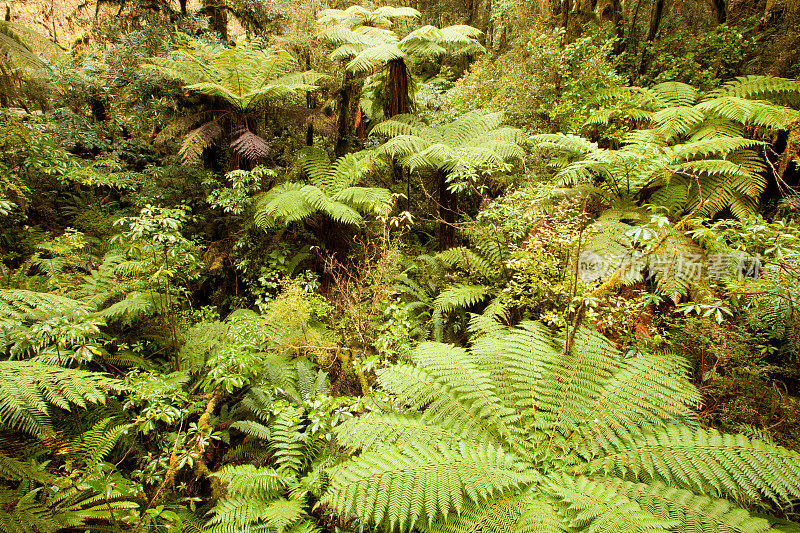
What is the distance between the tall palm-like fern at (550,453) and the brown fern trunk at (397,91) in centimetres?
348

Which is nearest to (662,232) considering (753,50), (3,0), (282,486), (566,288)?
(566,288)

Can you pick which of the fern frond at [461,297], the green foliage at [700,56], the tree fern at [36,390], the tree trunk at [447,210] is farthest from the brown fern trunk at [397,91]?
the tree fern at [36,390]

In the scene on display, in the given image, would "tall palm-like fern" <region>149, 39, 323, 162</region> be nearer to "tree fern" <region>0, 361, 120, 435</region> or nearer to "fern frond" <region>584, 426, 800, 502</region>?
"tree fern" <region>0, 361, 120, 435</region>

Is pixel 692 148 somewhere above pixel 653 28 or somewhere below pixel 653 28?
below

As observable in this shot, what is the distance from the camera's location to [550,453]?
1826mm

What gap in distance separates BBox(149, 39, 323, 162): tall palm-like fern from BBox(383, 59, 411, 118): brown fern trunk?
39.1 inches

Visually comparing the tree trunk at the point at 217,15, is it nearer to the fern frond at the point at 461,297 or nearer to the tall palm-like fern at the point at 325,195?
the tall palm-like fern at the point at 325,195

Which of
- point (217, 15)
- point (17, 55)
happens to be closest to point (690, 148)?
point (17, 55)

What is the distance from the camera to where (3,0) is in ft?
21.4

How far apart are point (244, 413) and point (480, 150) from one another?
3.06 meters

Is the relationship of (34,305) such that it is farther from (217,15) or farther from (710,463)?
(217,15)

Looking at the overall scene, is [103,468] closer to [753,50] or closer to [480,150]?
[480,150]

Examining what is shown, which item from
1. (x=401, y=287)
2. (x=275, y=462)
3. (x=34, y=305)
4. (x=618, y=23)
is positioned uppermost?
(x=618, y=23)

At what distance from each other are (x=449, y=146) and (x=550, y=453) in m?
3.08
